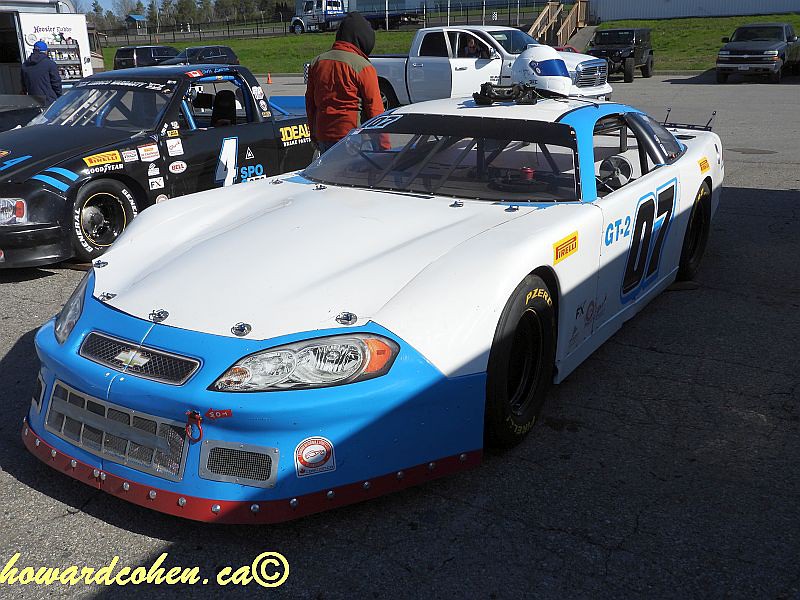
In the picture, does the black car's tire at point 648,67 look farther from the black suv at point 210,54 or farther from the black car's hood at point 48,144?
the black car's hood at point 48,144

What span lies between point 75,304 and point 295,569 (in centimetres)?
144

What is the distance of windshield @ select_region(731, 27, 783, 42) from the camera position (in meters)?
23.8

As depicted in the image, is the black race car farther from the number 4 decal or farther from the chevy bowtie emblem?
the chevy bowtie emblem

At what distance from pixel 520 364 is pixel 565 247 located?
567 millimetres

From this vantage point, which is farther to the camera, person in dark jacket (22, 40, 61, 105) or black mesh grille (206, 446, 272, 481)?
person in dark jacket (22, 40, 61, 105)

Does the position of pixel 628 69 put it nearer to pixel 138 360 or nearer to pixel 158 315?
pixel 158 315

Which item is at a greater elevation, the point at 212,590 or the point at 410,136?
the point at 410,136

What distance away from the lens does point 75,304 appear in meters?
3.34

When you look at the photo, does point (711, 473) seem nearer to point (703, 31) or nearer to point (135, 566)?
point (135, 566)

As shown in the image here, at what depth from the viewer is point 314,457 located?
2773mm

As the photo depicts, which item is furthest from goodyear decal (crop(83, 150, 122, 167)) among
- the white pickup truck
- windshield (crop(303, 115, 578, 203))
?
the white pickup truck

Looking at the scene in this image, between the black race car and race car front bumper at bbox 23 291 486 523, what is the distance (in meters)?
3.21

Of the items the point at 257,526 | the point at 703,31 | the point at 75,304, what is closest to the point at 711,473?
the point at 257,526

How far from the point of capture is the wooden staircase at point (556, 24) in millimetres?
35188
